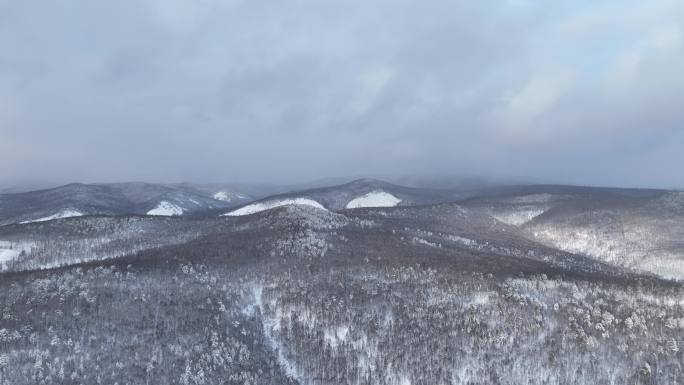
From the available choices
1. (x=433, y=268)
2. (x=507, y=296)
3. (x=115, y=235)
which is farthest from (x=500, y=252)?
(x=115, y=235)

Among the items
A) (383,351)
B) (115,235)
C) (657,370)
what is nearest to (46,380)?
(383,351)

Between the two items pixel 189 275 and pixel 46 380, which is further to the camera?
pixel 189 275

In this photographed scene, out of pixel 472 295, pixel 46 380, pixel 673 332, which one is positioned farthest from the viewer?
pixel 472 295

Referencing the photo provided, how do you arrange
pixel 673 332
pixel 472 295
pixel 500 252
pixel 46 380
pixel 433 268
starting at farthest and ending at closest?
pixel 500 252, pixel 433 268, pixel 472 295, pixel 673 332, pixel 46 380

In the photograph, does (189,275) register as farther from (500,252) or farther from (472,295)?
(500,252)

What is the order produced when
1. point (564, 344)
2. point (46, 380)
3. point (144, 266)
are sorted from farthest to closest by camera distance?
point (144, 266) < point (564, 344) < point (46, 380)

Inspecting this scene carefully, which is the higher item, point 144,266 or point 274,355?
point 144,266

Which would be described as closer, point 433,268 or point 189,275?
point 189,275

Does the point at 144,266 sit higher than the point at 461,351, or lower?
higher

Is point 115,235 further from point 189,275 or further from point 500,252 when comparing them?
point 500,252
